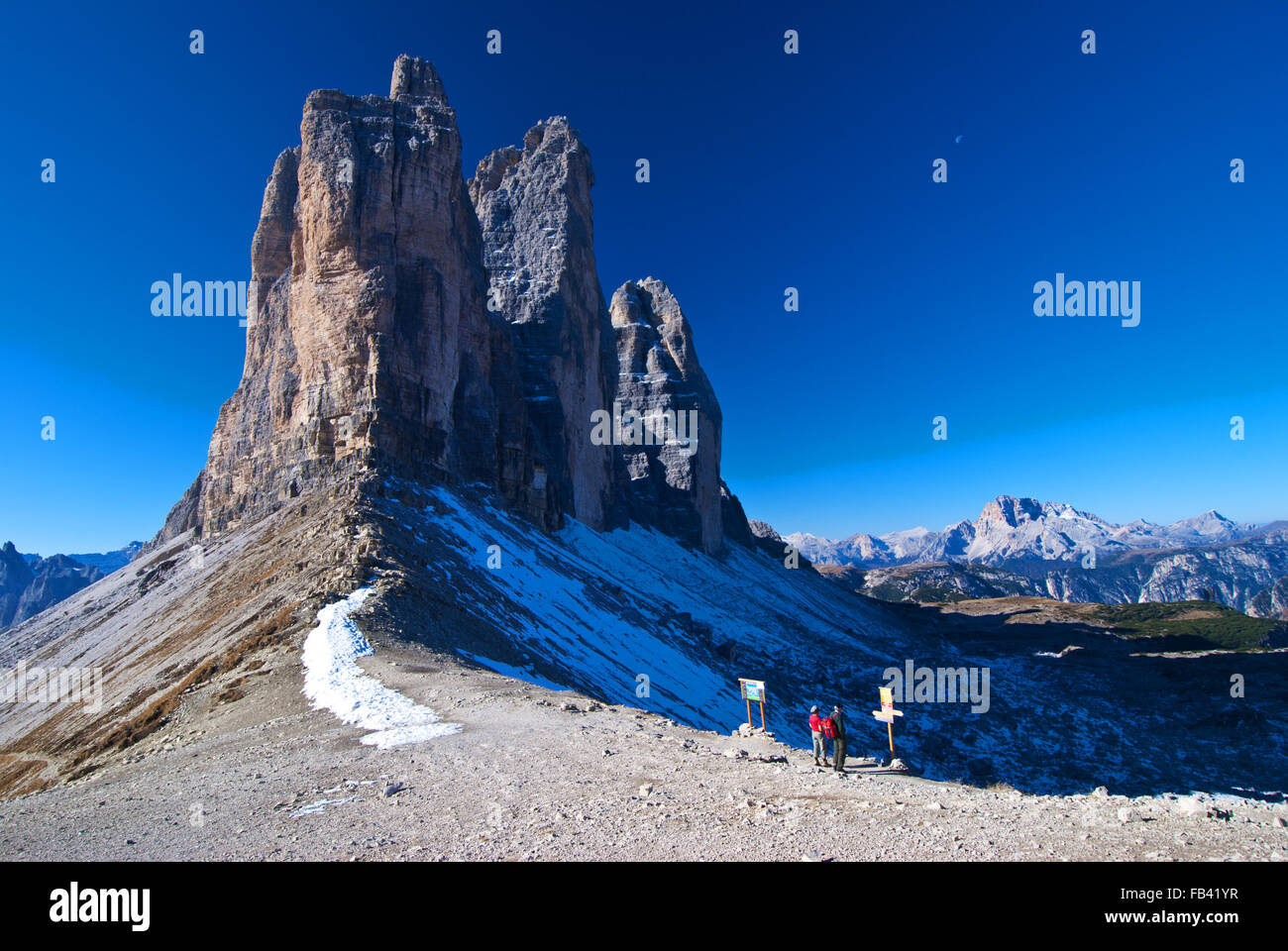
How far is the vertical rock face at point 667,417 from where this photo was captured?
91.6 m

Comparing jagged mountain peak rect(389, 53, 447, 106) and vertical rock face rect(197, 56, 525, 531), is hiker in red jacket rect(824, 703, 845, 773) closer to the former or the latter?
vertical rock face rect(197, 56, 525, 531)

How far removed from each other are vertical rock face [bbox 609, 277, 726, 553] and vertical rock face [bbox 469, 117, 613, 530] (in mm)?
10679

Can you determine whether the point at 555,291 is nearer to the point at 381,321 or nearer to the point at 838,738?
the point at 381,321

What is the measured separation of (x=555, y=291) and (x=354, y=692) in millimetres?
67505

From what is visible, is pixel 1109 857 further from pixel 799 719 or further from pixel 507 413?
pixel 507 413

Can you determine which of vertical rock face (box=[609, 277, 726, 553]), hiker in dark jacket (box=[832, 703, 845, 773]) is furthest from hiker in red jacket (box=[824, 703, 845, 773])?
vertical rock face (box=[609, 277, 726, 553])

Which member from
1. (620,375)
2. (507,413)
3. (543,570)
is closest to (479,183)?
(620,375)

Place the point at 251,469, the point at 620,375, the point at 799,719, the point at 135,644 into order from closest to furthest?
the point at 135,644 < the point at 799,719 < the point at 251,469 < the point at 620,375

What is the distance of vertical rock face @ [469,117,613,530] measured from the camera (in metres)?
72.4

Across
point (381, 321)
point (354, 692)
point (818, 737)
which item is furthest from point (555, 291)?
point (818, 737)

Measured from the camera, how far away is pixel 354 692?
14.8 meters
